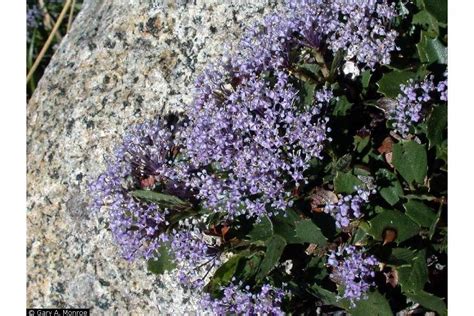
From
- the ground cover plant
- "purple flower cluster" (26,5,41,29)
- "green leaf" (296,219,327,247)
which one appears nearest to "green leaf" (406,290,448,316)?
the ground cover plant

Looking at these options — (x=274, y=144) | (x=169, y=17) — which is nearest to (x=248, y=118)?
(x=274, y=144)

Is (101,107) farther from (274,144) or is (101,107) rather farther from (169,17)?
(274,144)

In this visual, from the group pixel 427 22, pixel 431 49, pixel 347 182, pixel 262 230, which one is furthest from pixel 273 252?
pixel 427 22

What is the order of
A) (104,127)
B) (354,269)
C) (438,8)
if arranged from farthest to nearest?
(104,127), (438,8), (354,269)

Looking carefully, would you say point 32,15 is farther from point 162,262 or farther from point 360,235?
point 360,235

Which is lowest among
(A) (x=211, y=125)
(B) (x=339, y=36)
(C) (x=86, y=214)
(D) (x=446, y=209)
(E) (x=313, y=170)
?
(C) (x=86, y=214)

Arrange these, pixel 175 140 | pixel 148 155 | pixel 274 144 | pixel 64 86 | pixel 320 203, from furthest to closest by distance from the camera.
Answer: pixel 64 86
pixel 175 140
pixel 148 155
pixel 320 203
pixel 274 144
